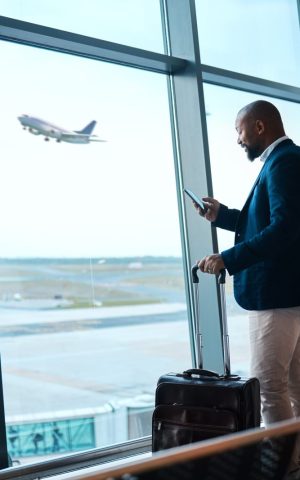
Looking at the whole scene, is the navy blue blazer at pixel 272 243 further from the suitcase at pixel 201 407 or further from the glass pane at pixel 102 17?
the glass pane at pixel 102 17

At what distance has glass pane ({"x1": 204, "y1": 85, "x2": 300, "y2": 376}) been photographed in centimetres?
377

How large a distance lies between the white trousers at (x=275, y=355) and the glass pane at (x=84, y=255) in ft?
3.44

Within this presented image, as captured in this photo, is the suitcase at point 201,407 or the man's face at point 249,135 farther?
the man's face at point 249,135

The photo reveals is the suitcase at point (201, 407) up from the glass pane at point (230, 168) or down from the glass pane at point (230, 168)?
down

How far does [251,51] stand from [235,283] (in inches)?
76.9

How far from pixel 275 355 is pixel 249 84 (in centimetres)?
198

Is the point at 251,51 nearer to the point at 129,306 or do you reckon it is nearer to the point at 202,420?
the point at 129,306

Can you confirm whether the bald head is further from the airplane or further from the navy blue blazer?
the airplane

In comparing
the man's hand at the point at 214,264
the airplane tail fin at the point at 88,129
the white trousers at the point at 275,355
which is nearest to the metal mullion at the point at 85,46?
the airplane tail fin at the point at 88,129

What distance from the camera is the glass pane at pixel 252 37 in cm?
380

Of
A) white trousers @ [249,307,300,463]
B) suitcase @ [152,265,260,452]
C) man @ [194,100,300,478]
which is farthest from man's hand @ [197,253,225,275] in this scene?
suitcase @ [152,265,260,452]

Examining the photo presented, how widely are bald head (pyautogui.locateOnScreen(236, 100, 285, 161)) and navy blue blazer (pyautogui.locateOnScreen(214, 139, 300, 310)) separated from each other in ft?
0.25

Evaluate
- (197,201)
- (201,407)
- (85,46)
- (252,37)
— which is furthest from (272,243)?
(252,37)

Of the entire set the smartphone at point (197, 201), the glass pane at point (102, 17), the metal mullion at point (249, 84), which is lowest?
the smartphone at point (197, 201)
